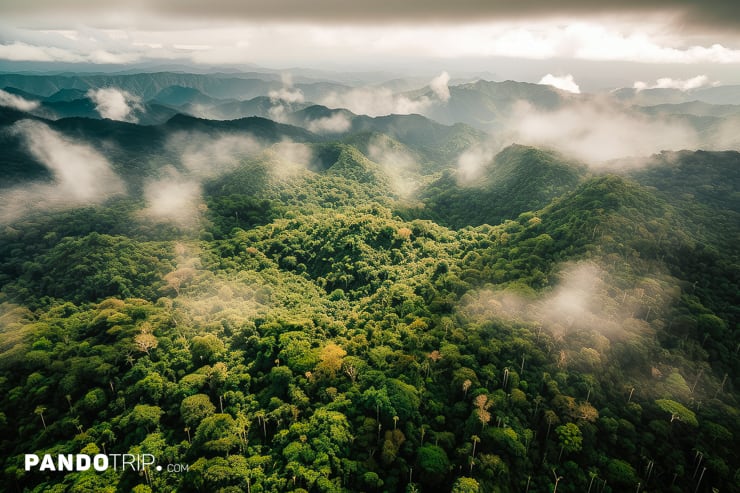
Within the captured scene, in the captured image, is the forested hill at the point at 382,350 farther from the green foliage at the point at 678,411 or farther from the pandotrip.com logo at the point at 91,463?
the pandotrip.com logo at the point at 91,463

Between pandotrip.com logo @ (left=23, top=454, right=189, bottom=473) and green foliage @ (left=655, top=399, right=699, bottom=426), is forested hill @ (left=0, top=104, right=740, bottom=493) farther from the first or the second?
pandotrip.com logo @ (left=23, top=454, right=189, bottom=473)

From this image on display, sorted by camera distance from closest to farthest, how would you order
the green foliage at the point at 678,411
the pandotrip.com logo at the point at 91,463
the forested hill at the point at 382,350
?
the pandotrip.com logo at the point at 91,463 < the forested hill at the point at 382,350 < the green foliage at the point at 678,411

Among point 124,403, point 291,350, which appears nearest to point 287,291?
point 291,350

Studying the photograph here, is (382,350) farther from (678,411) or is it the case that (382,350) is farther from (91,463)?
(91,463)

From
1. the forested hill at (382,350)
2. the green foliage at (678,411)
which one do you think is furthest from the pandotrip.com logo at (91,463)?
the green foliage at (678,411)

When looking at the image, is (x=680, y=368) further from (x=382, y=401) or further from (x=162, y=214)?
(x=162, y=214)

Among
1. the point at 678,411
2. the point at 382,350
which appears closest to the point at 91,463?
the point at 382,350
